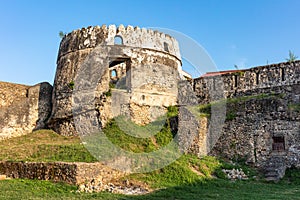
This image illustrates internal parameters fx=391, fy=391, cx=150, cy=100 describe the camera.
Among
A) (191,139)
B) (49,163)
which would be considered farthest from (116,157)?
(191,139)

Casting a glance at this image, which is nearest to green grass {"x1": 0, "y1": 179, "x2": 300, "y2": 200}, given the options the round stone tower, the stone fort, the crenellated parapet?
the stone fort

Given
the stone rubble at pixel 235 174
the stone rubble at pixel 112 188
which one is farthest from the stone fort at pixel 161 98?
the stone rubble at pixel 112 188

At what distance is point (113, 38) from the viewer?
1627 centimetres

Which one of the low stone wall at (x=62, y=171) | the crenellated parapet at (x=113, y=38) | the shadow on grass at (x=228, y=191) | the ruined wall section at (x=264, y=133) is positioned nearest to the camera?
the shadow on grass at (x=228, y=191)

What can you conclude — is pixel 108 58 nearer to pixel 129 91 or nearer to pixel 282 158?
pixel 129 91

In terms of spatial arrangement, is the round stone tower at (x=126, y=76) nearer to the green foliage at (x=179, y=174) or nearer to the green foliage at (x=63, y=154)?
the green foliage at (x=63, y=154)

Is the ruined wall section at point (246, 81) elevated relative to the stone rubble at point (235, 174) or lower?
elevated

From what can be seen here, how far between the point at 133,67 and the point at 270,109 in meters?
5.68

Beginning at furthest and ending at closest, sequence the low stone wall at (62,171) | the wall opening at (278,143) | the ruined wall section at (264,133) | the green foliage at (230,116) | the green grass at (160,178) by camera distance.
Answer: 1. the green foliage at (230,116)
2. the wall opening at (278,143)
3. the ruined wall section at (264,133)
4. the low stone wall at (62,171)
5. the green grass at (160,178)

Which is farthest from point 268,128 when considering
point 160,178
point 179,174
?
point 160,178

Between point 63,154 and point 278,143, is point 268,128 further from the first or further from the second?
point 63,154

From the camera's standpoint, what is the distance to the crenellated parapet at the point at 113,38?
16328mm

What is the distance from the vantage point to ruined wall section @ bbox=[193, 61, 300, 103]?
56.3ft

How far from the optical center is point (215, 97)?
18.8 metres
